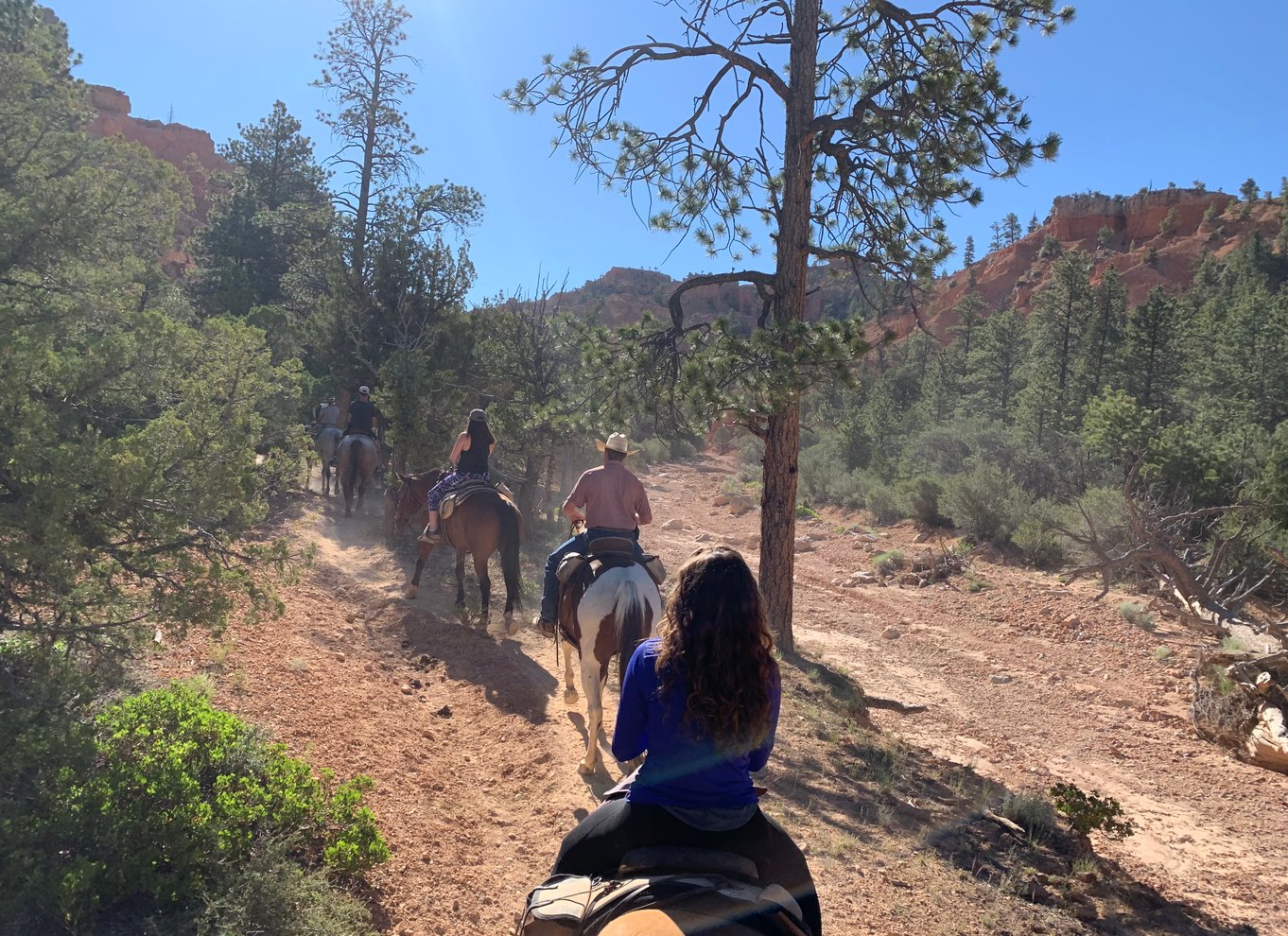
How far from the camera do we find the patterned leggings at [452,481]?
9.29 meters

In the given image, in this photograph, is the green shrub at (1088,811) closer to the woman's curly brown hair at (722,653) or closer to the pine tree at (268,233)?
the woman's curly brown hair at (722,653)

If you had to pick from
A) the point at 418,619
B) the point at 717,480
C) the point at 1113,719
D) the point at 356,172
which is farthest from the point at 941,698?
the point at 717,480

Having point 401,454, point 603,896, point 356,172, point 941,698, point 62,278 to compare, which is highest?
point 356,172

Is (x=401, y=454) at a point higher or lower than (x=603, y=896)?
higher

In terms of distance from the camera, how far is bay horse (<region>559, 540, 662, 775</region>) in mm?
5688

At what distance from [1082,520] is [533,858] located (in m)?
15.2

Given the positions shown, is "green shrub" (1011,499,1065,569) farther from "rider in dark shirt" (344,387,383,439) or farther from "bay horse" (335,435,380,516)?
"rider in dark shirt" (344,387,383,439)

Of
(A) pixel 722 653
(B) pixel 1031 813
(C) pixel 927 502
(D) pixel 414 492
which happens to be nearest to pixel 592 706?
(B) pixel 1031 813

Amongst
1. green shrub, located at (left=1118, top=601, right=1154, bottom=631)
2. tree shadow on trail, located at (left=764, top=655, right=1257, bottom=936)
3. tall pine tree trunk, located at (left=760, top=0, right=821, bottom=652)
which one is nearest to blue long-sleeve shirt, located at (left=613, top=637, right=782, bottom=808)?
tree shadow on trail, located at (left=764, top=655, right=1257, bottom=936)

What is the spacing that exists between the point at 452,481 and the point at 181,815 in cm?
610

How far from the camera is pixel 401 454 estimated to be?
12828 millimetres

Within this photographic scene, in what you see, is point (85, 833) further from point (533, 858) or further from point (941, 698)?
point (941, 698)

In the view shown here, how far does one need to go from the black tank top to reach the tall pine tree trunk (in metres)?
3.37

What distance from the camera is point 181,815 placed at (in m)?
3.48
